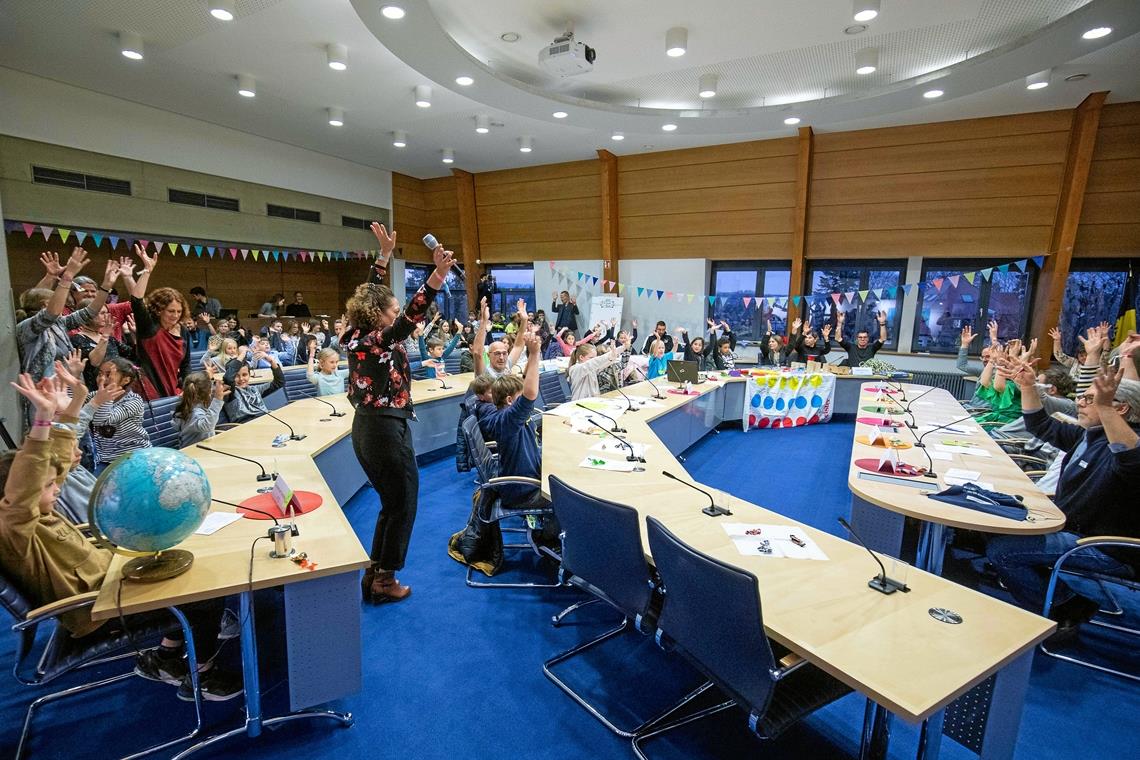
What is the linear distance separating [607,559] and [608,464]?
1.02 m

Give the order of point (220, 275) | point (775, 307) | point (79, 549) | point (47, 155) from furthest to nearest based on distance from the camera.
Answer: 1. point (220, 275)
2. point (775, 307)
3. point (47, 155)
4. point (79, 549)

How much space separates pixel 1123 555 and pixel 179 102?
33.6 feet

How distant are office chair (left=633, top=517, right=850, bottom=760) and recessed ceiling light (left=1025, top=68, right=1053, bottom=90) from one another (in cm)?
682

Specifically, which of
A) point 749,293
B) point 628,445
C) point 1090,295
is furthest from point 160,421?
point 1090,295

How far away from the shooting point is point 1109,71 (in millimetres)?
5570

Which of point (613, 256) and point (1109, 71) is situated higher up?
point (1109, 71)

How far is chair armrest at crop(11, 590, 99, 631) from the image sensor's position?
1644mm

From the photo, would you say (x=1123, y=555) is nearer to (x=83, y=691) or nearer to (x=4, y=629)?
(x=83, y=691)

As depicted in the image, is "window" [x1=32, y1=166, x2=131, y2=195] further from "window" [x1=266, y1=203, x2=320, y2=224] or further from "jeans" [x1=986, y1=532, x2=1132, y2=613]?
"jeans" [x1=986, y1=532, x2=1132, y2=613]

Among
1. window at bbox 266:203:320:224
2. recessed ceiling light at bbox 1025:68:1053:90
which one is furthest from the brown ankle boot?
window at bbox 266:203:320:224

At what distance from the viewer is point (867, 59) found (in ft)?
17.5

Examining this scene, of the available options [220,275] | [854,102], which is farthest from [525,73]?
[220,275]

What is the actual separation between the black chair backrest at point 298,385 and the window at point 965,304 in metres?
8.51

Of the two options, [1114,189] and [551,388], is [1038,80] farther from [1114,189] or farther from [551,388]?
[551,388]
